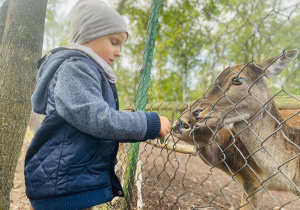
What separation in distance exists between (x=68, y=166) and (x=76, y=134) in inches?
7.3

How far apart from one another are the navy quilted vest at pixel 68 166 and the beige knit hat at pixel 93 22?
0.77ft

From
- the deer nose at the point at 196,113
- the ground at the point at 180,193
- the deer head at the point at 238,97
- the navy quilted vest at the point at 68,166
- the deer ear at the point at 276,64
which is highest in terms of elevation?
the deer ear at the point at 276,64

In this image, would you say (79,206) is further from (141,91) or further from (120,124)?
(141,91)

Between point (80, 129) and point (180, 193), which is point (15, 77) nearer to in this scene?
point (80, 129)

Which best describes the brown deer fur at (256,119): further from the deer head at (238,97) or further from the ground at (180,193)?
the ground at (180,193)

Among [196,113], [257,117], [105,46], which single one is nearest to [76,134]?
[105,46]

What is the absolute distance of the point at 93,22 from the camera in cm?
164

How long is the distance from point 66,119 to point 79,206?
0.51 meters

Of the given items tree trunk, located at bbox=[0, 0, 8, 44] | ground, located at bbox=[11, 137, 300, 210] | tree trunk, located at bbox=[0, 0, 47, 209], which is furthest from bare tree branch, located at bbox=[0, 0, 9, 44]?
ground, located at bbox=[11, 137, 300, 210]

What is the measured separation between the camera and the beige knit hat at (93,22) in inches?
64.6

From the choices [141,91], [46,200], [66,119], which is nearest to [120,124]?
[66,119]

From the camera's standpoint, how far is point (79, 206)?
1.45 metres

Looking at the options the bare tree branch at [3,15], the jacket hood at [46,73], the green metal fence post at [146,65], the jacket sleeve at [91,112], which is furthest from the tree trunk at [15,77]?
the jacket sleeve at [91,112]

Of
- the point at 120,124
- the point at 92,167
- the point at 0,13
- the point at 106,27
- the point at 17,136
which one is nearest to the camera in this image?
the point at 120,124
